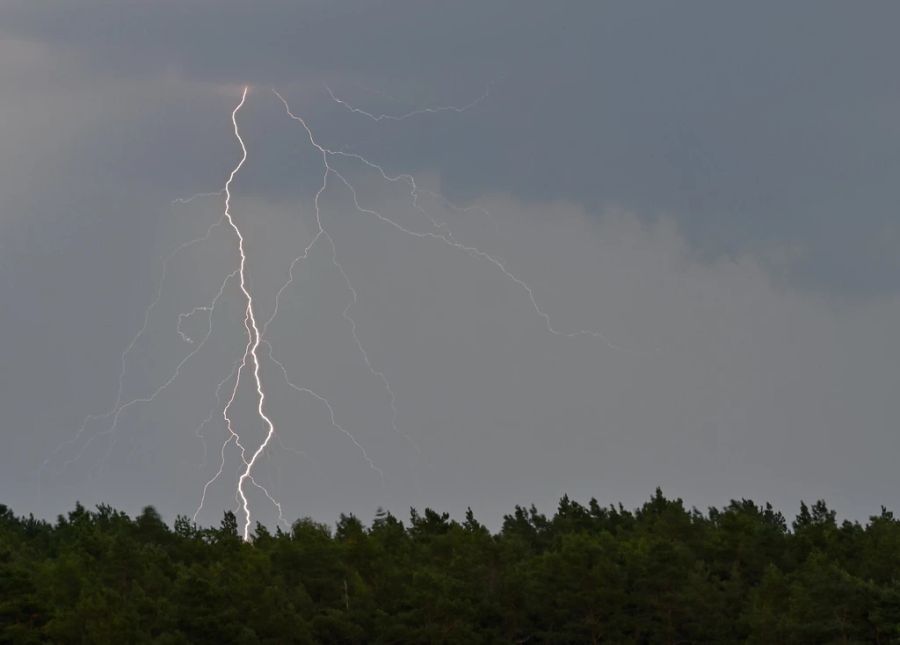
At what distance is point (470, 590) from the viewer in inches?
3602

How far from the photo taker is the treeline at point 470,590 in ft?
269

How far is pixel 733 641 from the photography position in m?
90.2

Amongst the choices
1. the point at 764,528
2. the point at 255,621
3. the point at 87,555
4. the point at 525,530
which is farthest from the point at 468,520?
the point at 255,621

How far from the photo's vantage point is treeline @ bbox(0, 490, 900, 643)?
8206 cm

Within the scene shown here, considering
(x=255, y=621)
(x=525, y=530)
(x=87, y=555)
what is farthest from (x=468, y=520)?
(x=255, y=621)

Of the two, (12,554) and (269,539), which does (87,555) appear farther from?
(269,539)

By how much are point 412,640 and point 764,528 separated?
2817 centimetres

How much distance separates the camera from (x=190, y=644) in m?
80.7

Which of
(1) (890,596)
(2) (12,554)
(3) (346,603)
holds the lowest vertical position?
(1) (890,596)

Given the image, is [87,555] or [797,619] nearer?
[797,619]

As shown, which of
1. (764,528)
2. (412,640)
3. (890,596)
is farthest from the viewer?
(764,528)

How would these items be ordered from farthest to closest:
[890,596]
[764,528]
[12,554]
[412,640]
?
1. [764,528]
2. [12,554]
3. [412,640]
4. [890,596]

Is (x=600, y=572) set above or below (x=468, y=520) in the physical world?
below

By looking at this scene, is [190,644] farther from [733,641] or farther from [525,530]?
[525,530]
